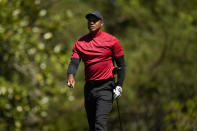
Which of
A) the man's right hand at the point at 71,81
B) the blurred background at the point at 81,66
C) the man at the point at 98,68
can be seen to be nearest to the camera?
the man's right hand at the point at 71,81

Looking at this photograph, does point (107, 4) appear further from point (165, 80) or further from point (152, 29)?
point (165, 80)

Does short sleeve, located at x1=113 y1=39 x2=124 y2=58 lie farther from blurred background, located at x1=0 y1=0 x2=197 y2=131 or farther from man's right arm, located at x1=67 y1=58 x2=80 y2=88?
blurred background, located at x1=0 y1=0 x2=197 y2=131

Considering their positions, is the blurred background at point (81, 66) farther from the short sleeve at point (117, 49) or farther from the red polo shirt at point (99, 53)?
the short sleeve at point (117, 49)

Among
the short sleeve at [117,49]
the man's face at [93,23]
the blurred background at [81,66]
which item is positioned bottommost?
the blurred background at [81,66]

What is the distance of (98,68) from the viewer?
5074mm

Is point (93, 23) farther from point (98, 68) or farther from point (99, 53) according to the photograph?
point (98, 68)

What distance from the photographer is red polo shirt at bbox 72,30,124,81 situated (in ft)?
16.6

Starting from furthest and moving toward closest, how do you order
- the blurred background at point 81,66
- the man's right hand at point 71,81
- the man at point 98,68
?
1. the blurred background at point 81,66
2. the man at point 98,68
3. the man's right hand at point 71,81

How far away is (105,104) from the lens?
5082mm

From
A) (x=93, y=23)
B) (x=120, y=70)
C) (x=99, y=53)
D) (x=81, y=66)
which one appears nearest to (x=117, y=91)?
(x=120, y=70)

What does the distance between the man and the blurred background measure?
4.46 meters

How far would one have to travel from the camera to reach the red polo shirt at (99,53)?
5.06 metres

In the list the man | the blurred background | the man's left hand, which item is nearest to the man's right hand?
the man

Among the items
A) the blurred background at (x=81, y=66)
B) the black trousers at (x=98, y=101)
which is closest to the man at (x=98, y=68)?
the black trousers at (x=98, y=101)
